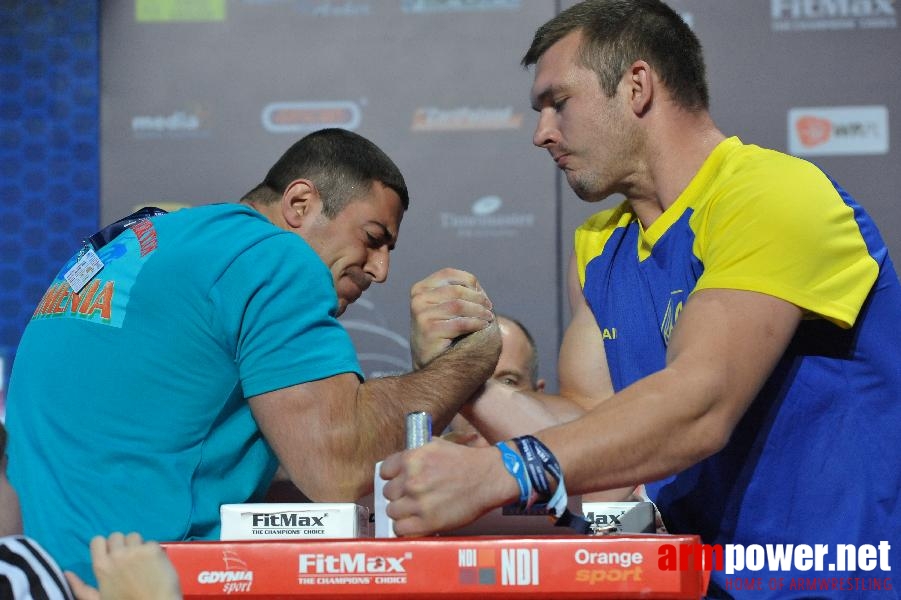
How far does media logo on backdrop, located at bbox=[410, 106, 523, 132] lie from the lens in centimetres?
402

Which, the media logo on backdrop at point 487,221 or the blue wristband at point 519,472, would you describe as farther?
the media logo on backdrop at point 487,221

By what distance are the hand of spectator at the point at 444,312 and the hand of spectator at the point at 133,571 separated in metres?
0.88

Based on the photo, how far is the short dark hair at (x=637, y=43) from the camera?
6.92 feet

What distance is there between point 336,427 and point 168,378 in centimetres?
27

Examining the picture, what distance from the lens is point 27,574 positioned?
1.22 metres

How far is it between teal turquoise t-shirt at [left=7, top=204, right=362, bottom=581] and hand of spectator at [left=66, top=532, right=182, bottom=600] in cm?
46

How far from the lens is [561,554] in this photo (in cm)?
123

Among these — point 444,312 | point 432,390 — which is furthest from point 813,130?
point 432,390

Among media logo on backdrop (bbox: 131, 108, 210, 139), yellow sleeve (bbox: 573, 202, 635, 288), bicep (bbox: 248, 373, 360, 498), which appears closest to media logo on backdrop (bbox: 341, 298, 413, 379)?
media logo on backdrop (bbox: 131, 108, 210, 139)

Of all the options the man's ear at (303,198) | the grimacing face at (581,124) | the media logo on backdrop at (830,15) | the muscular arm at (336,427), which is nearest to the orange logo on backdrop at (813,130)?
the media logo on backdrop at (830,15)

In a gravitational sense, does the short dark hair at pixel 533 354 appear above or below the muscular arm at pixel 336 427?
below

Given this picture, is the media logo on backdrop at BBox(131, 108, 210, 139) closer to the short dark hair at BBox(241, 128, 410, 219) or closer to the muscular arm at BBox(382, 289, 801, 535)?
the short dark hair at BBox(241, 128, 410, 219)

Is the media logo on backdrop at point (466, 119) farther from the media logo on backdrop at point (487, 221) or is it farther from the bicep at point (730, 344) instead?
the bicep at point (730, 344)

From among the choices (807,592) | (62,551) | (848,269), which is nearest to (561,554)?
(807,592)
